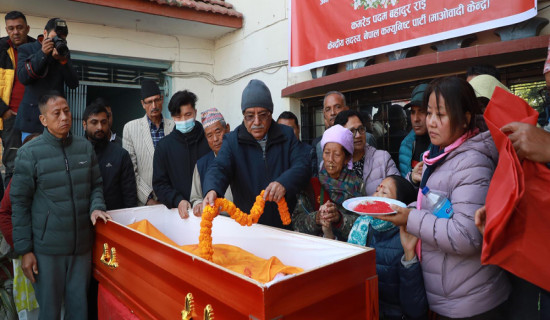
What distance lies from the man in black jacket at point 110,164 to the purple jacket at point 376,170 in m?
2.06

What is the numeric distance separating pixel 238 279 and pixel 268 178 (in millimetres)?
1279

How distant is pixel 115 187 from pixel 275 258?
190cm

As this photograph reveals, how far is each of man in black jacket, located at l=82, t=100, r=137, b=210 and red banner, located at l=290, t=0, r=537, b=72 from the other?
2.72 meters

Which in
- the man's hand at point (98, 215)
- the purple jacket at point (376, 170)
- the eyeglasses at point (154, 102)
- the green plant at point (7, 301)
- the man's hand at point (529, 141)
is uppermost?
the eyeglasses at point (154, 102)

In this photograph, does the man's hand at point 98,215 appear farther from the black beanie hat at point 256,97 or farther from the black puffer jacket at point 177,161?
the black beanie hat at point 256,97

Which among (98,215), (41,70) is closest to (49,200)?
(98,215)

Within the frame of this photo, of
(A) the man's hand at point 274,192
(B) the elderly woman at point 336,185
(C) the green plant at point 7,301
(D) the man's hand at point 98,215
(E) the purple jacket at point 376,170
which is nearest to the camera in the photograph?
(A) the man's hand at point 274,192

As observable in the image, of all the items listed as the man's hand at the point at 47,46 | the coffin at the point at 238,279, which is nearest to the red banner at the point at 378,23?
the coffin at the point at 238,279

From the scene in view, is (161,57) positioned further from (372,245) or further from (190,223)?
(372,245)

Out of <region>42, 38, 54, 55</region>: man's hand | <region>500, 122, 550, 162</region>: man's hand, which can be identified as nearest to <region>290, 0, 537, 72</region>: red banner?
<region>500, 122, 550, 162</region>: man's hand

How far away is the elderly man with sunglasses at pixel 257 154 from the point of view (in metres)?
2.36

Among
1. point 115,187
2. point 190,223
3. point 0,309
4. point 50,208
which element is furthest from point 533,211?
point 0,309

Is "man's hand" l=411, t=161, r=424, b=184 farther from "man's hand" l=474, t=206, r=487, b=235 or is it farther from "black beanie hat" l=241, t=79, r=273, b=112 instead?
"black beanie hat" l=241, t=79, r=273, b=112

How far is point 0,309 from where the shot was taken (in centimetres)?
276
